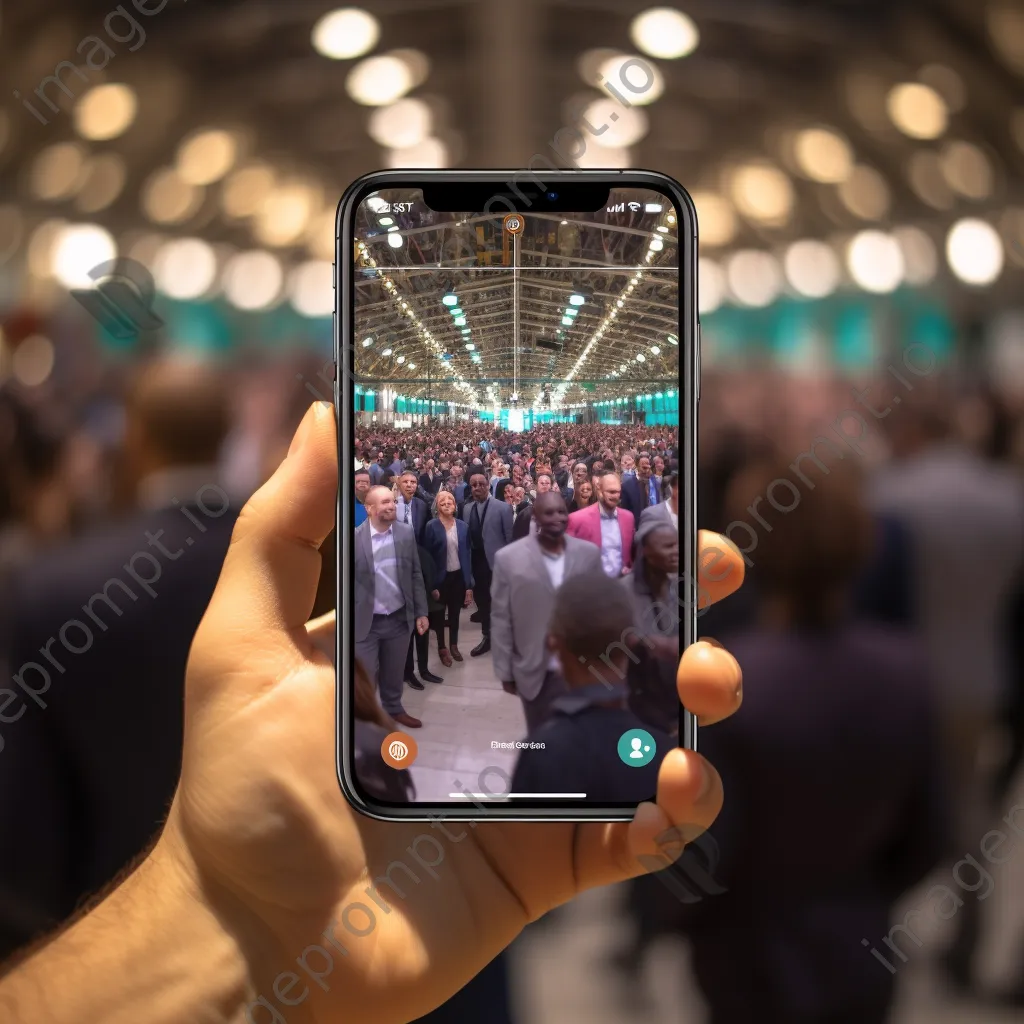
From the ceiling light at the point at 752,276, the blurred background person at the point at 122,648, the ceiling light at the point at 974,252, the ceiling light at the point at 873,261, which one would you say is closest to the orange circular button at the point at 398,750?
the blurred background person at the point at 122,648

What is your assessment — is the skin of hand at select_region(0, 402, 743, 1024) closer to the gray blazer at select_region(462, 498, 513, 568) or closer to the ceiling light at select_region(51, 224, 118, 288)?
the gray blazer at select_region(462, 498, 513, 568)

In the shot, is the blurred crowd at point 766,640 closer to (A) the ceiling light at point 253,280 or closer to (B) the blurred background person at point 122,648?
(B) the blurred background person at point 122,648

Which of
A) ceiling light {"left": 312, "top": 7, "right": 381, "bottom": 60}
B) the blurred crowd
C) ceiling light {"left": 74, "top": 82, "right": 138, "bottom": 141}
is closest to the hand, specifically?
the blurred crowd

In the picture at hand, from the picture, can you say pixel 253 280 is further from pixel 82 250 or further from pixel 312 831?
pixel 312 831

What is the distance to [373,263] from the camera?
0.29 metres

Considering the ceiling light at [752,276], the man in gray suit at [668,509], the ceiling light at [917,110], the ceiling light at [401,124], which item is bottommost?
the ceiling light at [752,276]

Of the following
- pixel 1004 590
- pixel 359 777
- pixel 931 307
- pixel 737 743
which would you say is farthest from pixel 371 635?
pixel 931 307

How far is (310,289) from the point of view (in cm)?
90

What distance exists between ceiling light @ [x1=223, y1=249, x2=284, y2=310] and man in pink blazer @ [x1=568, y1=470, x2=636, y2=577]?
0.72 meters

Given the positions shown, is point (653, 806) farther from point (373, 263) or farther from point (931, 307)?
point (931, 307)

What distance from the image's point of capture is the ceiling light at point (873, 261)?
985 millimetres

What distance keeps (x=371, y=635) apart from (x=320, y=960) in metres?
0.11

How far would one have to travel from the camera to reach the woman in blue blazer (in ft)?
0.97

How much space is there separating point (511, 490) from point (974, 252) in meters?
0.99
